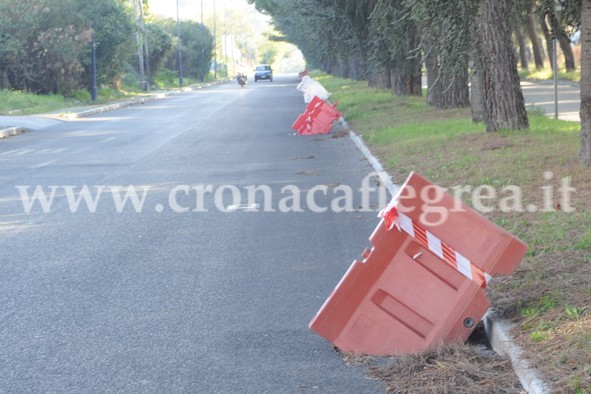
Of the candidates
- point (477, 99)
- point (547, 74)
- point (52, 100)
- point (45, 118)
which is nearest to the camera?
point (477, 99)

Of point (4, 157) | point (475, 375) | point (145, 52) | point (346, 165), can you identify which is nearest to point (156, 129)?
point (4, 157)

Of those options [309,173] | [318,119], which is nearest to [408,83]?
[318,119]

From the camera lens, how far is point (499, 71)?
17.0 metres

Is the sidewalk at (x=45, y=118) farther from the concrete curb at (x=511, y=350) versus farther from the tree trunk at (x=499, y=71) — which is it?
the concrete curb at (x=511, y=350)

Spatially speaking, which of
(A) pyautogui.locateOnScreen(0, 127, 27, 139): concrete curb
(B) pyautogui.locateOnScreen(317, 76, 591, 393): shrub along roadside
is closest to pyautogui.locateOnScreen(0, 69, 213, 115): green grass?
(A) pyautogui.locateOnScreen(0, 127, 27, 139): concrete curb

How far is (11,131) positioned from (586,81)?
20.5 metres

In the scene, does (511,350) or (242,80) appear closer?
(511,350)

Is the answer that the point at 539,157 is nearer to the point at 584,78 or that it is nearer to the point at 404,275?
the point at 584,78

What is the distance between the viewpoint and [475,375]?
5.52m

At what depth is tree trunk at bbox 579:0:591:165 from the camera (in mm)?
11625

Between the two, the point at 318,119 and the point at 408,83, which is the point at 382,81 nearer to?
the point at 408,83

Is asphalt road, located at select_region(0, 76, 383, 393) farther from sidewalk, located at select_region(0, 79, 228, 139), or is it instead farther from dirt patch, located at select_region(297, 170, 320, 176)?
sidewalk, located at select_region(0, 79, 228, 139)

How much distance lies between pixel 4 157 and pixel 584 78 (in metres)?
13.2

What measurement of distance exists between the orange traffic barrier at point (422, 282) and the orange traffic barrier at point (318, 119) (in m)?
18.7
